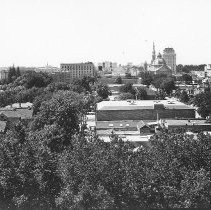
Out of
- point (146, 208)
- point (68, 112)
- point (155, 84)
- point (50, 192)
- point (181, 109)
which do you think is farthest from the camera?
point (155, 84)

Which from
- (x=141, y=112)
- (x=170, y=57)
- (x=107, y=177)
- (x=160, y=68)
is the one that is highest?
(x=170, y=57)

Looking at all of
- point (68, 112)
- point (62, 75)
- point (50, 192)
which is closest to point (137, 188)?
point (50, 192)

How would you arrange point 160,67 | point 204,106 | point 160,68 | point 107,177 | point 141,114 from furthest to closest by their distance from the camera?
point 160,67 → point 160,68 → point 204,106 → point 141,114 → point 107,177

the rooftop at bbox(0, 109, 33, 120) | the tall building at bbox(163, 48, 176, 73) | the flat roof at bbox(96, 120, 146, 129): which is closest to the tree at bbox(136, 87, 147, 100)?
the rooftop at bbox(0, 109, 33, 120)

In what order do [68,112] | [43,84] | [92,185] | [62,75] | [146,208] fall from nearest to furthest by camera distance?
[146,208]
[92,185]
[68,112]
[43,84]
[62,75]

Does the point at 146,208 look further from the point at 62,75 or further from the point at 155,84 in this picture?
the point at 62,75

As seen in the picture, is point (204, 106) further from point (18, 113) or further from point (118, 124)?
point (18, 113)

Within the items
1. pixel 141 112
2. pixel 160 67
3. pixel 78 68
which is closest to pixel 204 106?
pixel 141 112

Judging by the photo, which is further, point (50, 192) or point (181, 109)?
point (181, 109)
